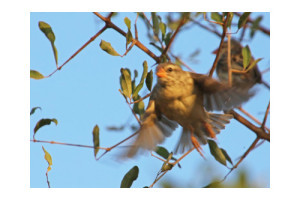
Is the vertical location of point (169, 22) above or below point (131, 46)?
above

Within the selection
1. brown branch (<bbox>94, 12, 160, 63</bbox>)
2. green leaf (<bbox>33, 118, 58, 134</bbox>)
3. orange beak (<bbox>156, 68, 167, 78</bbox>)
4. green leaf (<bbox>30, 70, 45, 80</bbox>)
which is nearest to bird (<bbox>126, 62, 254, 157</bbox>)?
orange beak (<bbox>156, 68, 167, 78</bbox>)

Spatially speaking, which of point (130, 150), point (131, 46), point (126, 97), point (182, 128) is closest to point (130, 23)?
point (131, 46)

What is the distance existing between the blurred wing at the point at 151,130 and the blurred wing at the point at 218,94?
0.44 metres

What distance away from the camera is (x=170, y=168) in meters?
2.97

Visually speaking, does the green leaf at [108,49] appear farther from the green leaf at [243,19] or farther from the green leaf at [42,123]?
the green leaf at [243,19]

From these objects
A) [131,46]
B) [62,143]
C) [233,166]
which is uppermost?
[131,46]

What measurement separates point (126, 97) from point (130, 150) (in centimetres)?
49

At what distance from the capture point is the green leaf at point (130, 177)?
296 centimetres

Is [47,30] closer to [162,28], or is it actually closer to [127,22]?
[127,22]

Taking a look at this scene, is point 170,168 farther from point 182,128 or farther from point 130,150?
point 182,128

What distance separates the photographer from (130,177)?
2.96m

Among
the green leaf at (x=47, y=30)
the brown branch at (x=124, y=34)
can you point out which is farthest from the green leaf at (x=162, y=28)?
the green leaf at (x=47, y=30)

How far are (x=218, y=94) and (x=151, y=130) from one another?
70cm

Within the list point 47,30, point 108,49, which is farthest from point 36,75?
point 108,49
